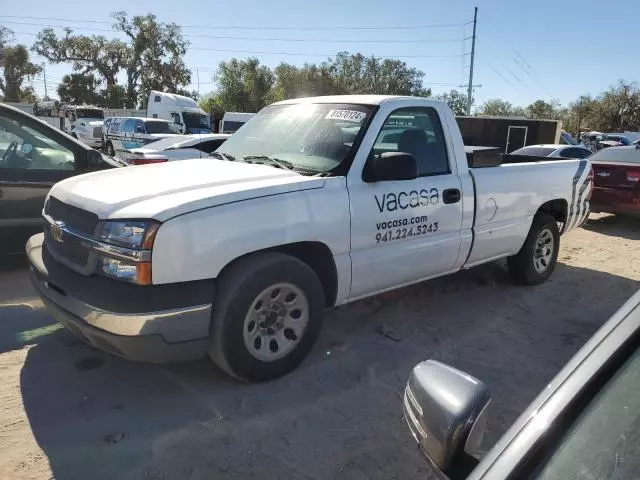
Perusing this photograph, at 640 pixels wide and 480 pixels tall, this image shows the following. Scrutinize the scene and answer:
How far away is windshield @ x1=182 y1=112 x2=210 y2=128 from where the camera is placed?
24.6 meters

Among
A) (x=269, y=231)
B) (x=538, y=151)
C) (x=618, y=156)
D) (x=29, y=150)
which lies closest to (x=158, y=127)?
(x=538, y=151)

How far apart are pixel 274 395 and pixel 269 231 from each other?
104 centimetres

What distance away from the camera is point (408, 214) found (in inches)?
157

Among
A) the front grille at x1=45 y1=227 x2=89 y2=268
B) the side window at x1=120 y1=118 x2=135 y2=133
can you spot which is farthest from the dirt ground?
the side window at x1=120 y1=118 x2=135 y2=133

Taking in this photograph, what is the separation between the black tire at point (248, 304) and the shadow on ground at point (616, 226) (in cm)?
765

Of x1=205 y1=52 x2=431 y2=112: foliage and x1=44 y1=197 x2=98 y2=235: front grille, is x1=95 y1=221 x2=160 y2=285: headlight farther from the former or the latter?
x1=205 y1=52 x2=431 y2=112: foliage

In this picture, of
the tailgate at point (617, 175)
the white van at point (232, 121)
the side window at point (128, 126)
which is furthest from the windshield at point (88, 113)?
the tailgate at point (617, 175)

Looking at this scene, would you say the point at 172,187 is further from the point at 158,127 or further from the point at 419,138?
the point at 158,127

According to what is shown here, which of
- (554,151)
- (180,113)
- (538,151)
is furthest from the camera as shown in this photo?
(180,113)

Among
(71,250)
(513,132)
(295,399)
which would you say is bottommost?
(295,399)

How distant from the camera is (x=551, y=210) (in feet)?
19.2

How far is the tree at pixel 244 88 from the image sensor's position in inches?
1944

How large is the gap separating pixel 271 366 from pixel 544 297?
3.38m

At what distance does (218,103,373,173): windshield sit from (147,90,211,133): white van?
62.3 feet
